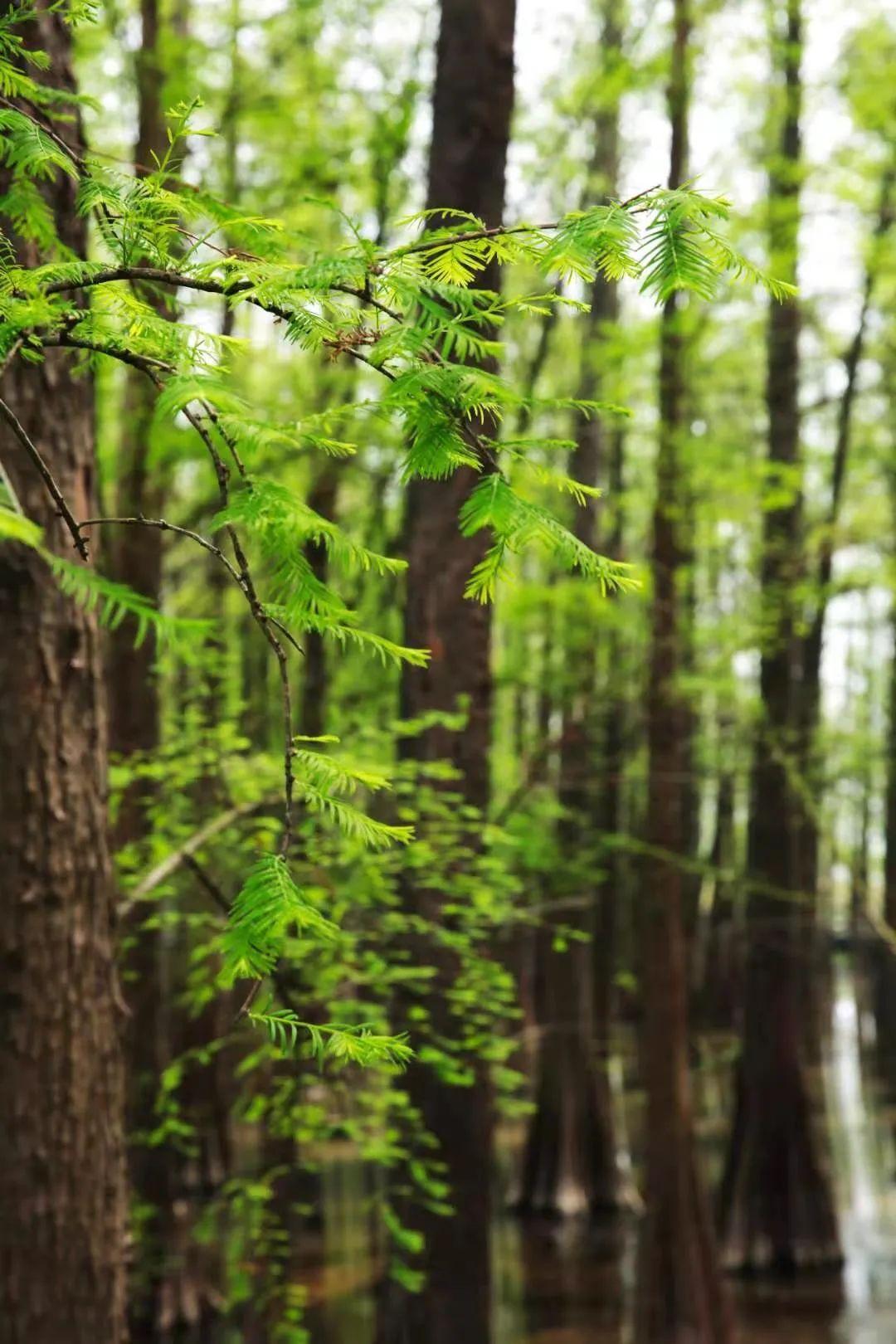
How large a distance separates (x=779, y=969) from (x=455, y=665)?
732 centimetres

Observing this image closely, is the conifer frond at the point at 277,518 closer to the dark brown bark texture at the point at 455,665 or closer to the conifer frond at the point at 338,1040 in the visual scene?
the conifer frond at the point at 338,1040

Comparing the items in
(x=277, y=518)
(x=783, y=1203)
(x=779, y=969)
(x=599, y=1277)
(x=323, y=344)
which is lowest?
(x=599, y=1277)

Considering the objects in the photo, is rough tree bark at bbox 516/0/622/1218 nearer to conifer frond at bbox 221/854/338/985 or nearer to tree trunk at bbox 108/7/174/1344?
tree trunk at bbox 108/7/174/1344

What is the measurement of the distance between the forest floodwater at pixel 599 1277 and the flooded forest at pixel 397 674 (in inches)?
2.9

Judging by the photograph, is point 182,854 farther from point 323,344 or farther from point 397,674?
point 397,674

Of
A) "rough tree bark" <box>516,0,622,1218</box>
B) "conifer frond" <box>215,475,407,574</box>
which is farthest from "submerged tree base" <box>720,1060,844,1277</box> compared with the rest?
"conifer frond" <box>215,475,407,574</box>

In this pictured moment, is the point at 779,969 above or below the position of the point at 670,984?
below

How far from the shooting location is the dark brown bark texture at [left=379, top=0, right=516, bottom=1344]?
20.7 feet

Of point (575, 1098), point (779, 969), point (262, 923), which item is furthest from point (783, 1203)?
point (262, 923)

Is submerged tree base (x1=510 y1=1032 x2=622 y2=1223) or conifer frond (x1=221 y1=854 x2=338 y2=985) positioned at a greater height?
conifer frond (x1=221 y1=854 x2=338 y2=985)

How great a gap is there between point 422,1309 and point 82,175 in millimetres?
5428

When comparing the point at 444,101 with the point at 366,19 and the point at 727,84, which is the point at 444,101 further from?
the point at 727,84

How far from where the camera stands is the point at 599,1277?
41.2 feet

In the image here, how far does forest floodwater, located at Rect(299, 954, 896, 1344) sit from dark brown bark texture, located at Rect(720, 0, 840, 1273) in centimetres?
44
